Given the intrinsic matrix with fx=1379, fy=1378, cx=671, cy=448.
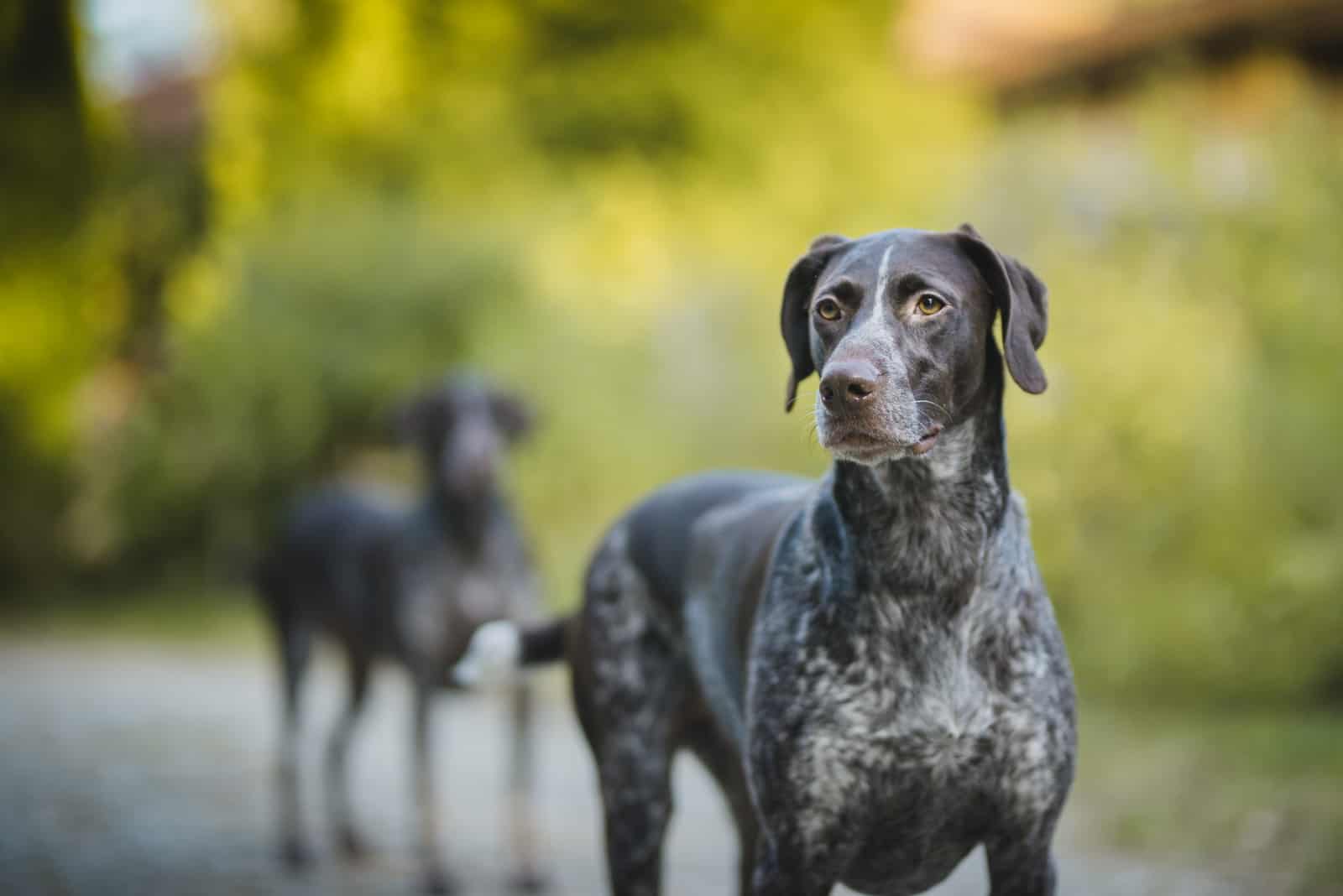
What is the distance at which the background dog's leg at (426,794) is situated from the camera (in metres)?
6.01

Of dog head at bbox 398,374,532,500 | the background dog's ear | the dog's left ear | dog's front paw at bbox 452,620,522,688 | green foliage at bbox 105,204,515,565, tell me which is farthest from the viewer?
green foliage at bbox 105,204,515,565

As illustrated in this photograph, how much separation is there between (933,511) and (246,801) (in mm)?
5962

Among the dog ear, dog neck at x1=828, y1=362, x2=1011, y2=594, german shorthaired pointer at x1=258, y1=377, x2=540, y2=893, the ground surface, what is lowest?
the ground surface

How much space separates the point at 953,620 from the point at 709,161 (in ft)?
55.4

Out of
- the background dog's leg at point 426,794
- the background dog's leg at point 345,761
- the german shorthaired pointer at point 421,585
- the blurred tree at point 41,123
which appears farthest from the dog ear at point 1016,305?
the blurred tree at point 41,123

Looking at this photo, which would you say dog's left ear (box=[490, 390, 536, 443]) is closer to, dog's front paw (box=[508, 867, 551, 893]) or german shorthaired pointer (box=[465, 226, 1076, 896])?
dog's front paw (box=[508, 867, 551, 893])

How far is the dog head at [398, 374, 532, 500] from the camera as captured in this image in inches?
269

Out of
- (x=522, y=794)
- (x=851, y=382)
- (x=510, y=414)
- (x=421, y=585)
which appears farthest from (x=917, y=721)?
(x=510, y=414)

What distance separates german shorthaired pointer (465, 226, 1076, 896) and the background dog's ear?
0.7 inches

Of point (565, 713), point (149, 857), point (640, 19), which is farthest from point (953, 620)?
point (640, 19)

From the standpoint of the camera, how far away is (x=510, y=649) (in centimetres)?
430

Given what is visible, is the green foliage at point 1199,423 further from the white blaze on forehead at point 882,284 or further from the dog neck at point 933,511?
the white blaze on forehead at point 882,284

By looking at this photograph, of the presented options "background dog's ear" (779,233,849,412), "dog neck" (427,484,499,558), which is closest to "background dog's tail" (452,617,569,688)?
"background dog's ear" (779,233,849,412)

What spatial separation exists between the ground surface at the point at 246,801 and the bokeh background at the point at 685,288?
46 centimetres
